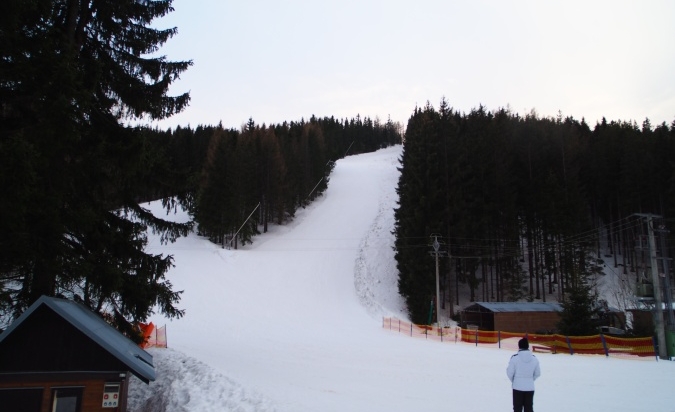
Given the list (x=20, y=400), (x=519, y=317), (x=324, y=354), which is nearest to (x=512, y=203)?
(x=519, y=317)

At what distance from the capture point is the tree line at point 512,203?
113 ft

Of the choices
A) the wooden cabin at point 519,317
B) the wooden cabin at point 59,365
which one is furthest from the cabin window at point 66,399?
the wooden cabin at point 519,317

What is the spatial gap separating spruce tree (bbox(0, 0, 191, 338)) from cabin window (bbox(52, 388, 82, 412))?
187 cm

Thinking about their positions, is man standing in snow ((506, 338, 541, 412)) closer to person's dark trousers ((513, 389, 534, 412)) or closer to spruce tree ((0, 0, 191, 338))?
person's dark trousers ((513, 389, 534, 412))

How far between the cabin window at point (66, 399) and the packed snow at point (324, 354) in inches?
74.0

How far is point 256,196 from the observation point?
172 feet

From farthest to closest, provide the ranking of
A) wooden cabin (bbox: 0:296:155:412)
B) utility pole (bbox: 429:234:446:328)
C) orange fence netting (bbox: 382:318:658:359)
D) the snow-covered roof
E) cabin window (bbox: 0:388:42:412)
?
utility pole (bbox: 429:234:446:328) → orange fence netting (bbox: 382:318:658:359) → the snow-covered roof → wooden cabin (bbox: 0:296:155:412) → cabin window (bbox: 0:388:42:412)

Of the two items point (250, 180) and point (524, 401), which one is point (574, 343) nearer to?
point (524, 401)

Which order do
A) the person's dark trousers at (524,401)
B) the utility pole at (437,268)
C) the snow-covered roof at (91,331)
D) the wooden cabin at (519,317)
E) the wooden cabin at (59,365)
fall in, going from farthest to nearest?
1. the utility pole at (437,268)
2. the wooden cabin at (519,317)
3. the snow-covered roof at (91,331)
4. the wooden cabin at (59,365)
5. the person's dark trousers at (524,401)

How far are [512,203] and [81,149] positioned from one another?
34395 mm

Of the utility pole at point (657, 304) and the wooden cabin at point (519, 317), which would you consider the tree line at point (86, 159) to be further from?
the wooden cabin at point (519, 317)

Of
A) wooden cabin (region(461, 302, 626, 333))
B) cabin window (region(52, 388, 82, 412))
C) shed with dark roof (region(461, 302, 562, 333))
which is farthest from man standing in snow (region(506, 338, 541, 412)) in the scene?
shed with dark roof (region(461, 302, 562, 333))

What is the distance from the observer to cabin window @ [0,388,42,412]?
24.4 ft

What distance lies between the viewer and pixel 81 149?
984cm
